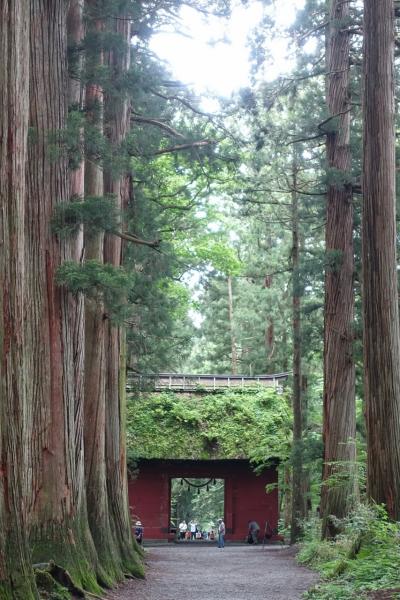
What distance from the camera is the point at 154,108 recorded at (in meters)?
16.8

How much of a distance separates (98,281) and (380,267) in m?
3.43

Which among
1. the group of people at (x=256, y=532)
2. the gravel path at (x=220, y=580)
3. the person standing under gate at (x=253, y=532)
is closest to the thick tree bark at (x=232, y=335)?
the group of people at (x=256, y=532)

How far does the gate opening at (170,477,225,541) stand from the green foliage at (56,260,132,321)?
103ft

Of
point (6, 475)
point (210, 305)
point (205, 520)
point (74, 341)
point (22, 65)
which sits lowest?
point (205, 520)

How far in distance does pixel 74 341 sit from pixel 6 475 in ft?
13.2

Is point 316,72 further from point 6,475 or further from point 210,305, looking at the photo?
point 210,305

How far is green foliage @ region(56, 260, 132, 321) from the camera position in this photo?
376 inches

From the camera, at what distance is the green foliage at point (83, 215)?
9812 mm

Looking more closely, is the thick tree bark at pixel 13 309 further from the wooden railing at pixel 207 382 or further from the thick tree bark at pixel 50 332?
the wooden railing at pixel 207 382

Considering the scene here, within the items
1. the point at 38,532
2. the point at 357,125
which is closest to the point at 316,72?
the point at 357,125

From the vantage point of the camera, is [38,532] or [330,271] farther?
[330,271]

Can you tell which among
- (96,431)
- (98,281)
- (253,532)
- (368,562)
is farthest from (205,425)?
(368,562)

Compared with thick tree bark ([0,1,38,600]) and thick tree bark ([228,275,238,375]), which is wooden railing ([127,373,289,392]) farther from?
thick tree bark ([0,1,38,600])

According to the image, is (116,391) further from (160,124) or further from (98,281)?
(98,281)
